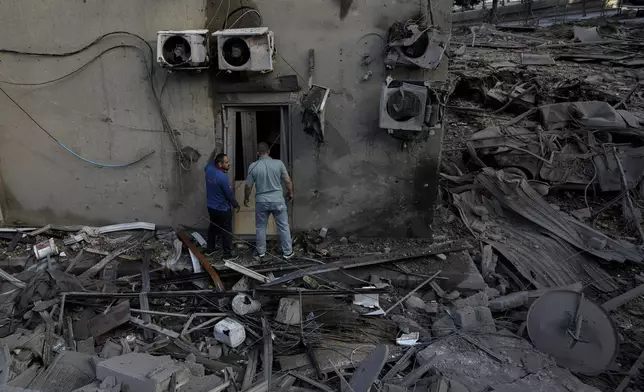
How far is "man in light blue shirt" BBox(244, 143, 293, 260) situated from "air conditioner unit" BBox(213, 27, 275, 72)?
1270mm

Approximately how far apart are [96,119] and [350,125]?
4.50m

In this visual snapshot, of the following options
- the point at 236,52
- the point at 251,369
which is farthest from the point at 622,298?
the point at 236,52

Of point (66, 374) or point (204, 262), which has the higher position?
point (204, 262)

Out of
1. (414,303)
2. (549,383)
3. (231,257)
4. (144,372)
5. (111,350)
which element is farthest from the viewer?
(231,257)

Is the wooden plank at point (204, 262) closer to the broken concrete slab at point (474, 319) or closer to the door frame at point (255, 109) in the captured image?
the door frame at point (255, 109)

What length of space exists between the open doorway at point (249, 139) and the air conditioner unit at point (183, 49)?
103cm

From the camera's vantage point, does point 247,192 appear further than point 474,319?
Yes

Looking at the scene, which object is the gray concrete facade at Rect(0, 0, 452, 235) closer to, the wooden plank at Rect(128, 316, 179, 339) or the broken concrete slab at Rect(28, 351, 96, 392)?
the wooden plank at Rect(128, 316, 179, 339)

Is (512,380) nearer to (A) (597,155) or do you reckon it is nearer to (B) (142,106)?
(A) (597,155)

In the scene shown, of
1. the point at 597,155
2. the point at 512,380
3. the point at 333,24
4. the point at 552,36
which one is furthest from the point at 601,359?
the point at 552,36

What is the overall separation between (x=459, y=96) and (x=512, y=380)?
11489 millimetres

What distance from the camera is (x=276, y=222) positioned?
815 centimetres

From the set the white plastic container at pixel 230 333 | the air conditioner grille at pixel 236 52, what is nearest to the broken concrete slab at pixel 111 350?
the white plastic container at pixel 230 333

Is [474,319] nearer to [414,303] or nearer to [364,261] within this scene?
[414,303]
